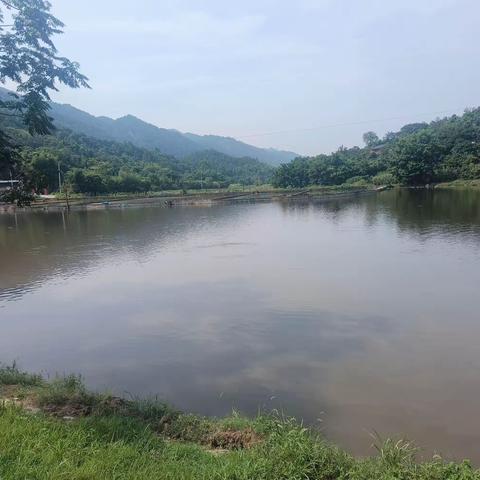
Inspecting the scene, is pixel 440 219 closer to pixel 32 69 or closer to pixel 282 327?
pixel 282 327

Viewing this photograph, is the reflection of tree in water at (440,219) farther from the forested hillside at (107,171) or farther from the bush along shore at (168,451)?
the forested hillside at (107,171)

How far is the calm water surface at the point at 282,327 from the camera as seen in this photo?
7699 millimetres

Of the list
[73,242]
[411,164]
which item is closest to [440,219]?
[73,242]

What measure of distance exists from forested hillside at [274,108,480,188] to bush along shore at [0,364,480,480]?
70224 millimetres

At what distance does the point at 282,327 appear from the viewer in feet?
37.5

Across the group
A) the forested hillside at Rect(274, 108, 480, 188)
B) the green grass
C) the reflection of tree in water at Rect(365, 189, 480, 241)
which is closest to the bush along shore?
the green grass

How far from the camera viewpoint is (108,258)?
891 inches

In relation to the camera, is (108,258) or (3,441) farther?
(108,258)

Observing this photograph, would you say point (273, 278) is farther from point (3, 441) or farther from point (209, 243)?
point (3, 441)

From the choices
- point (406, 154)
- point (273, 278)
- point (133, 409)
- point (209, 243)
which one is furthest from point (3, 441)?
point (406, 154)

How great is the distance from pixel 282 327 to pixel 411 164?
6751cm

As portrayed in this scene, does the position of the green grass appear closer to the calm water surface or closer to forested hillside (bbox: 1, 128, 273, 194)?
the calm water surface

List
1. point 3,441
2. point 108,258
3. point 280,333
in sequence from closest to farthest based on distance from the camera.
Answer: point 3,441 → point 280,333 → point 108,258

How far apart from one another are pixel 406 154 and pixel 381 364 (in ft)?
230
